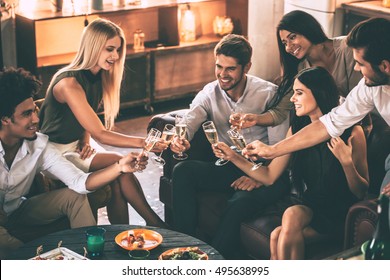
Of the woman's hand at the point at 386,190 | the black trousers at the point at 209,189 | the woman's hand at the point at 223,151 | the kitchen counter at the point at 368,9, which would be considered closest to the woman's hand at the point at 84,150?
the black trousers at the point at 209,189

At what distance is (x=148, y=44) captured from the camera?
6.45 m

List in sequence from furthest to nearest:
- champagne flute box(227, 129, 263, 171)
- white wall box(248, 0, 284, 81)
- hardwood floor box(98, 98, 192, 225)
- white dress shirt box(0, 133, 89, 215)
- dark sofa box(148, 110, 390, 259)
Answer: white wall box(248, 0, 284, 81)
hardwood floor box(98, 98, 192, 225)
white dress shirt box(0, 133, 89, 215)
champagne flute box(227, 129, 263, 171)
dark sofa box(148, 110, 390, 259)

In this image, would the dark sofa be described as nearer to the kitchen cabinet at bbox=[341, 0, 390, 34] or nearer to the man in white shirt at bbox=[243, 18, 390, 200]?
the man in white shirt at bbox=[243, 18, 390, 200]

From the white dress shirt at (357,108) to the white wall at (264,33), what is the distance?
11.3 ft

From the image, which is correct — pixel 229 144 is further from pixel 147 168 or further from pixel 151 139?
pixel 147 168

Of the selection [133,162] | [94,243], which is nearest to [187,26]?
[133,162]

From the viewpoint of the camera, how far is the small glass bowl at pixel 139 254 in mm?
2975

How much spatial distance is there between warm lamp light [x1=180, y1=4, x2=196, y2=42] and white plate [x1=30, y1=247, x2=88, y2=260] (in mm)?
3819

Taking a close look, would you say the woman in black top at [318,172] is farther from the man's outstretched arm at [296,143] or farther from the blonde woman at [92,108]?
the blonde woman at [92,108]

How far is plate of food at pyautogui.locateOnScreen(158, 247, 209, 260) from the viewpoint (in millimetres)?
2949

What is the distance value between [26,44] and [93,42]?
2151mm

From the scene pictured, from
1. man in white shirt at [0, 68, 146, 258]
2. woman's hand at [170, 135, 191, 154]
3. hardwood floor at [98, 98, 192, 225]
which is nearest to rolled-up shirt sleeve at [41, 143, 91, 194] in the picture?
man in white shirt at [0, 68, 146, 258]

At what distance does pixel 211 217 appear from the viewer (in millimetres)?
3719
